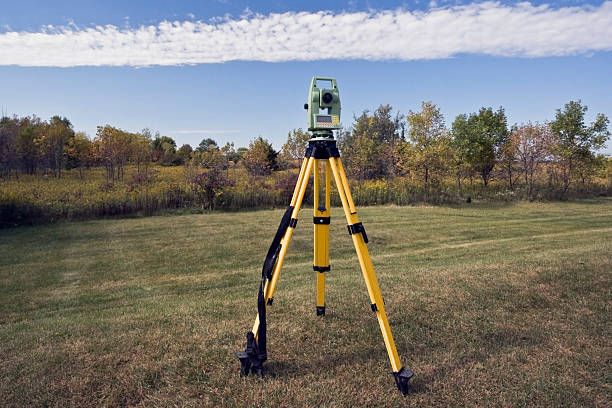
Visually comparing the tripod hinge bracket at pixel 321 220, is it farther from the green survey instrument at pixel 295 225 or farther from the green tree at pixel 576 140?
the green tree at pixel 576 140

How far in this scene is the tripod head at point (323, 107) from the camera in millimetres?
3477

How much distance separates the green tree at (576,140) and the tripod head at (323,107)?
25.2 metres

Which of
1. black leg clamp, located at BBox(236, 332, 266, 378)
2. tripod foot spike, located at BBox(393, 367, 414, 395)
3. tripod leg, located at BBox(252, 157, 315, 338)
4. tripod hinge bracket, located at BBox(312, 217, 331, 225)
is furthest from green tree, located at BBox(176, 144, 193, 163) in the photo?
tripod foot spike, located at BBox(393, 367, 414, 395)

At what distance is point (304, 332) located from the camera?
164 inches

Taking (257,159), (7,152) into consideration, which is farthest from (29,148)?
(257,159)

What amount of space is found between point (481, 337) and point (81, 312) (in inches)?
214

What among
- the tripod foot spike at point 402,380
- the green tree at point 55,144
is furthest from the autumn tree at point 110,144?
the tripod foot spike at point 402,380

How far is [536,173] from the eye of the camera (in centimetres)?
2520

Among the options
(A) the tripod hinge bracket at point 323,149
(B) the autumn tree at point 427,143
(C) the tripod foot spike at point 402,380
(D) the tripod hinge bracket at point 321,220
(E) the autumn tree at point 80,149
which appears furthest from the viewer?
(E) the autumn tree at point 80,149

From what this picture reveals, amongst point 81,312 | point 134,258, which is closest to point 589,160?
point 134,258

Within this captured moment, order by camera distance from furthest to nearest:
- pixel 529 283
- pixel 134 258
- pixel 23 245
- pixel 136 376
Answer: pixel 23 245 < pixel 134 258 < pixel 529 283 < pixel 136 376

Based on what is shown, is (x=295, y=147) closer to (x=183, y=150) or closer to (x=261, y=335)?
(x=183, y=150)

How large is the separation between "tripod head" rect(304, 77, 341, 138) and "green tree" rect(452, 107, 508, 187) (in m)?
23.4

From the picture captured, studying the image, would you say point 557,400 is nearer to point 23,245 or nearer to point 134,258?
point 134,258
